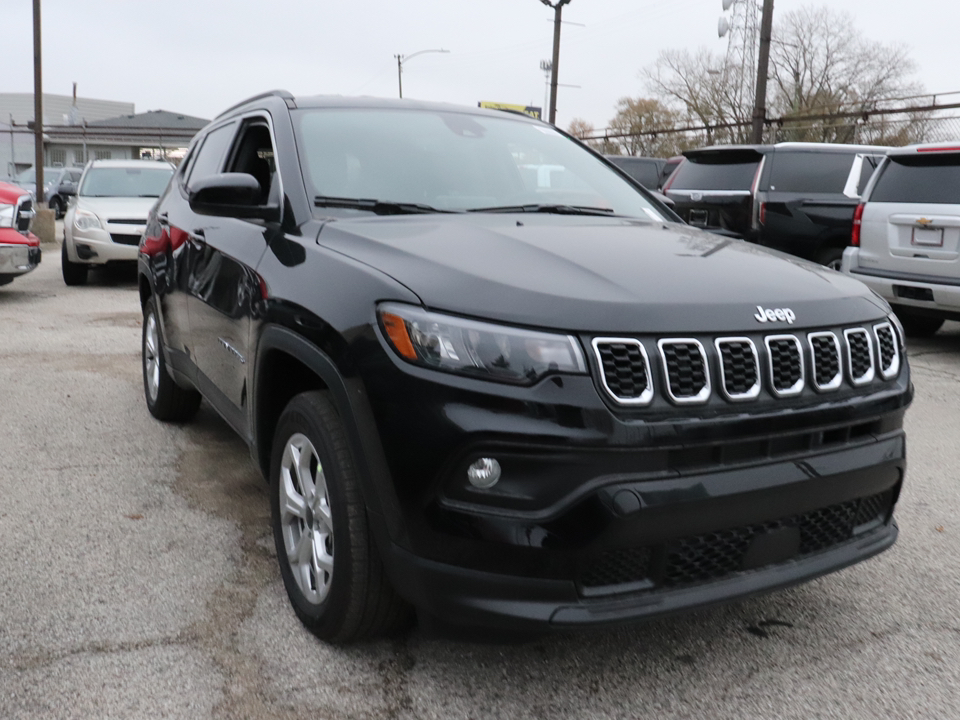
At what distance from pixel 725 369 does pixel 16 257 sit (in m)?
9.63

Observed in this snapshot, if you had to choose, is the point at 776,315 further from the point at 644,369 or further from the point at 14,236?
the point at 14,236

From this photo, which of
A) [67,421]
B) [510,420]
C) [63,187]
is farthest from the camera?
[63,187]

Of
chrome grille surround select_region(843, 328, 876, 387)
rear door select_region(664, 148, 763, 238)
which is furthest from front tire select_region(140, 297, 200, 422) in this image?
rear door select_region(664, 148, 763, 238)

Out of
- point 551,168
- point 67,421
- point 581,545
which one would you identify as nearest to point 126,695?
point 581,545

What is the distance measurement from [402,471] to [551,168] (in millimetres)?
1993

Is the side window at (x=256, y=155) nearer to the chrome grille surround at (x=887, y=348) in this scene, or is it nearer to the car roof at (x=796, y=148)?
the chrome grille surround at (x=887, y=348)

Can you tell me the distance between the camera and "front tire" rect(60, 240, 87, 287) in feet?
39.5

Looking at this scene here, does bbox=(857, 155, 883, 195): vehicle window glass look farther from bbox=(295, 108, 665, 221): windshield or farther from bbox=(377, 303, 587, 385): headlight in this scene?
bbox=(377, 303, 587, 385): headlight

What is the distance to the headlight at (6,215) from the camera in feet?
32.7

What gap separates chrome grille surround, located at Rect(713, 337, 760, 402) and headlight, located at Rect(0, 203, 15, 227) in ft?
31.6

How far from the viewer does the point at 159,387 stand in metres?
5.19

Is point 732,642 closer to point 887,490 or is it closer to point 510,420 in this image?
point 887,490

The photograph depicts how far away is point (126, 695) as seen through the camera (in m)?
2.51

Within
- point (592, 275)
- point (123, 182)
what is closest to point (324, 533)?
point (592, 275)
